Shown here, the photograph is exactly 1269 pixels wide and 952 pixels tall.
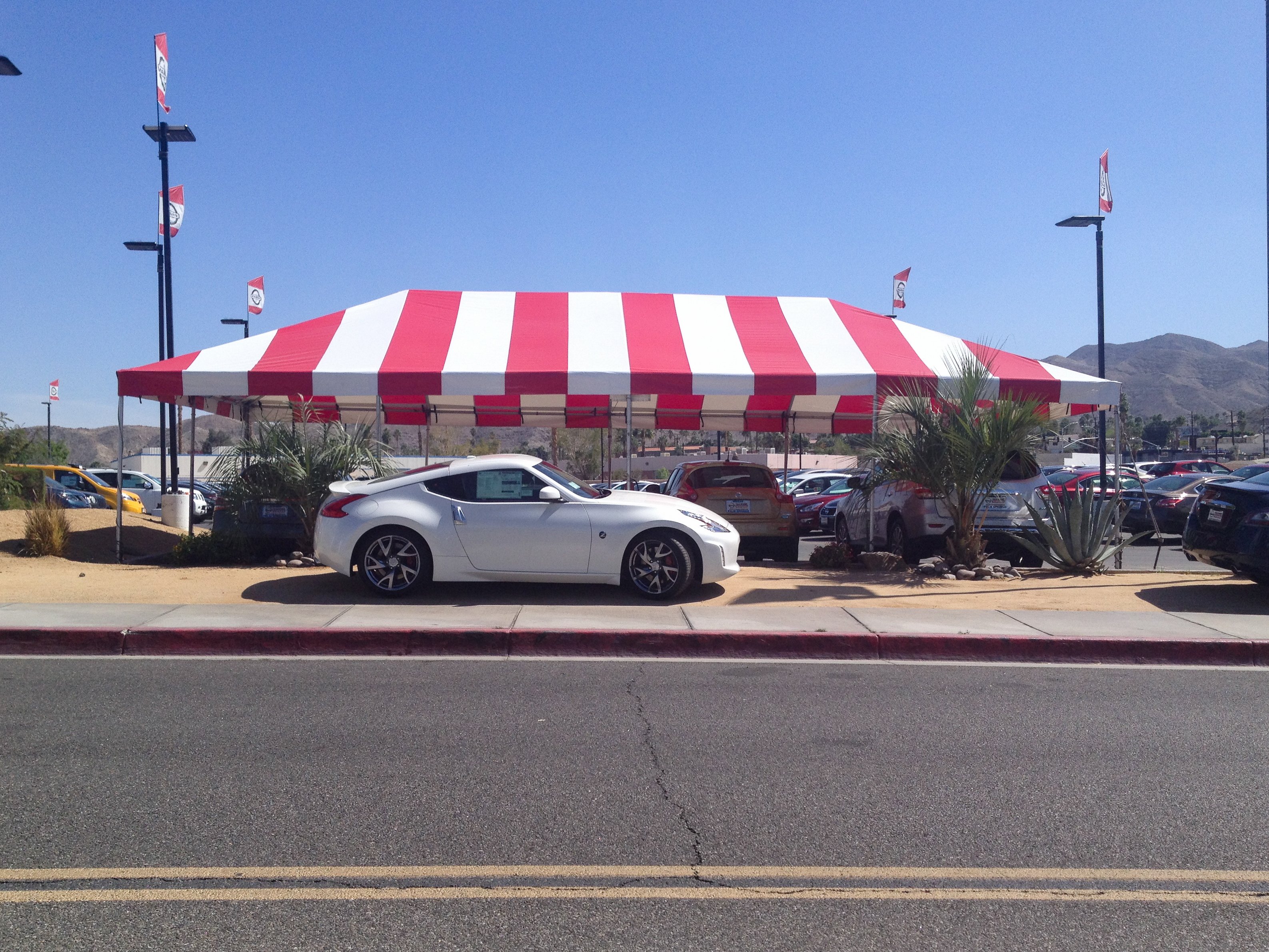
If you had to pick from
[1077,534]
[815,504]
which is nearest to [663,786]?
[1077,534]

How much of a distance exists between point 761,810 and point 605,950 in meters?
1.47

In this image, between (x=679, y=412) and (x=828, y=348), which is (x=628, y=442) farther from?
(x=679, y=412)

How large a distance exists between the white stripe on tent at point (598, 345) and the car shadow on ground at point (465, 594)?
3.55 metres

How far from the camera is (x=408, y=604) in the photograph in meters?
10.1

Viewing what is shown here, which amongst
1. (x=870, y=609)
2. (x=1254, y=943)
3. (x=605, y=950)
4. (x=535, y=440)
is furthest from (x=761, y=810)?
(x=535, y=440)

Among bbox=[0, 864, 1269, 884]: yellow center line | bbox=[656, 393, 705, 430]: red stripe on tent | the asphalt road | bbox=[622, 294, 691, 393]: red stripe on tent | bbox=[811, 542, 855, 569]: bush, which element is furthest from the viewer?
bbox=[656, 393, 705, 430]: red stripe on tent

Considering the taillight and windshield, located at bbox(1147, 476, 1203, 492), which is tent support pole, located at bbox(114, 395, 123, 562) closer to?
the taillight

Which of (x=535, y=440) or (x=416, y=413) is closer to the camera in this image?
(x=416, y=413)

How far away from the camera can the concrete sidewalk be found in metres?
8.41

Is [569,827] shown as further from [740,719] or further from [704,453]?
[704,453]

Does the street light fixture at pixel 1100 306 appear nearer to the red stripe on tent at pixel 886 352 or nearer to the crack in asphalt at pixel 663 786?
the red stripe on tent at pixel 886 352

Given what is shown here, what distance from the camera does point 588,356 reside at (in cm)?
1442

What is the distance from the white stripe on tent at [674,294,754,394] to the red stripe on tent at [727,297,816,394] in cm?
11

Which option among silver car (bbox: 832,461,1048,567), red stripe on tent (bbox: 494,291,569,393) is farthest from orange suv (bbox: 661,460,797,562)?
red stripe on tent (bbox: 494,291,569,393)
